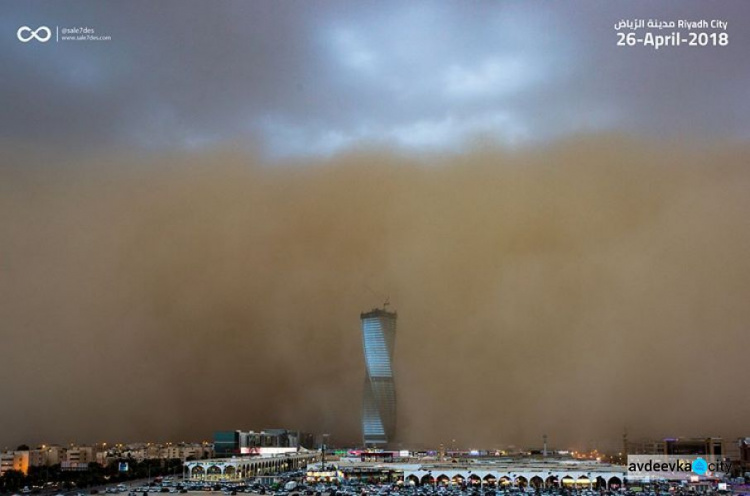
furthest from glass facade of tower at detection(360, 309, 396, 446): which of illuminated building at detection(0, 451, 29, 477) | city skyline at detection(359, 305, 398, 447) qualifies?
illuminated building at detection(0, 451, 29, 477)

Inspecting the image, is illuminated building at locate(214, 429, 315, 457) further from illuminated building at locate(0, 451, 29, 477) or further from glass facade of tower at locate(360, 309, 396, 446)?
illuminated building at locate(0, 451, 29, 477)

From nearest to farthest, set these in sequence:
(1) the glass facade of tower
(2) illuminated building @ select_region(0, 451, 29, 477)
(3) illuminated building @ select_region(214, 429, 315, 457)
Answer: (2) illuminated building @ select_region(0, 451, 29, 477) < (3) illuminated building @ select_region(214, 429, 315, 457) < (1) the glass facade of tower

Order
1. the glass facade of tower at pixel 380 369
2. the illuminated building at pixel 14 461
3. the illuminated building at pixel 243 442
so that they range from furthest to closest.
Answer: the glass facade of tower at pixel 380 369, the illuminated building at pixel 243 442, the illuminated building at pixel 14 461

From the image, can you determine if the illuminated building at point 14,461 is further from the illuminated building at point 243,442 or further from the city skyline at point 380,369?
the city skyline at point 380,369

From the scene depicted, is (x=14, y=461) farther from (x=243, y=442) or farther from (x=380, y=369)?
(x=380, y=369)

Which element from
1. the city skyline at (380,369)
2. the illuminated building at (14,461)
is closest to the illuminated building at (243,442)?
the city skyline at (380,369)

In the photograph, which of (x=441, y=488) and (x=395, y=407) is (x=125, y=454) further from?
(x=441, y=488)

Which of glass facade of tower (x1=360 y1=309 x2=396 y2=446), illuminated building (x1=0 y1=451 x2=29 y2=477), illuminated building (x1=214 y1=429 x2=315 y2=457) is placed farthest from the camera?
glass facade of tower (x1=360 y1=309 x2=396 y2=446)

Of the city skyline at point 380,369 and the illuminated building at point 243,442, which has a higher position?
the city skyline at point 380,369

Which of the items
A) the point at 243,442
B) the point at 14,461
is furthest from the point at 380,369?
the point at 14,461
